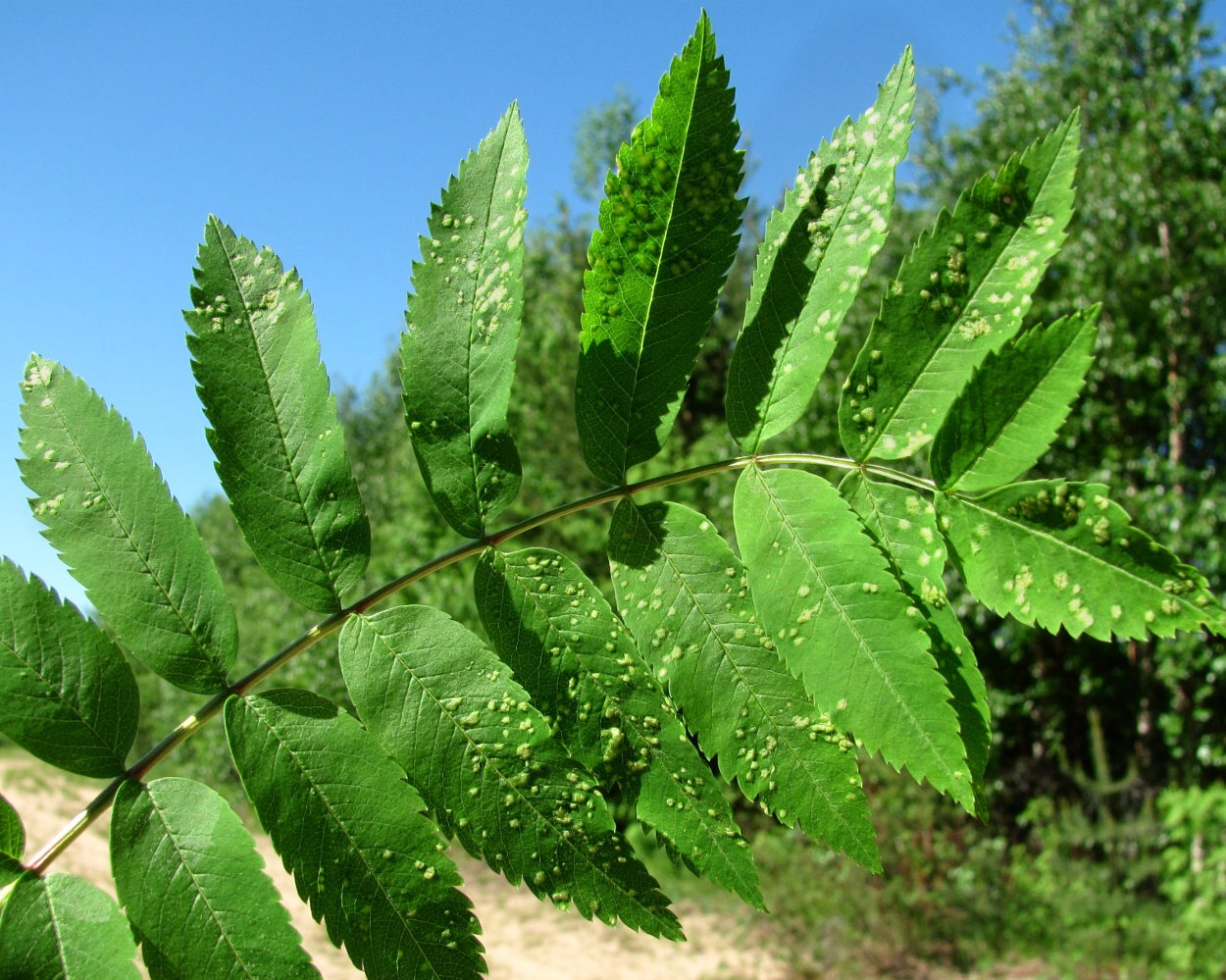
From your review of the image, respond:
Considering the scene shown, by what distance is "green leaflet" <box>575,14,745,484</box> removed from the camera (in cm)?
101

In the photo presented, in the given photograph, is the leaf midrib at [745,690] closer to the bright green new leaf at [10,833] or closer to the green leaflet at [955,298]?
the green leaflet at [955,298]

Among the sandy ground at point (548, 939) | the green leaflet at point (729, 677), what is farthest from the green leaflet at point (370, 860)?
the sandy ground at point (548, 939)

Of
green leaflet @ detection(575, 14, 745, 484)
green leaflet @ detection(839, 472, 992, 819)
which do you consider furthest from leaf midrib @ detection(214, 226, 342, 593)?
green leaflet @ detection(839, 472, 992, 819)

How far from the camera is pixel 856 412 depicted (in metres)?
1.12

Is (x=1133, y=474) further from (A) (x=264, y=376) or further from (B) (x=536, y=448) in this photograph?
(A) (x=264, y=376)

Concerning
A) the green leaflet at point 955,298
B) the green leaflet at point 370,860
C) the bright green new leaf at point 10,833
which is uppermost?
the green leaflet at point 955,298

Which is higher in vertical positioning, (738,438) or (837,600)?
(738,438)

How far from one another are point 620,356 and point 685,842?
1.83ft

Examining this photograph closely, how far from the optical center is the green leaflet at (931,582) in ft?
3.12

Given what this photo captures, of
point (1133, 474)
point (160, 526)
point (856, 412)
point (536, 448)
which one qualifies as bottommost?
point (1133, 474)

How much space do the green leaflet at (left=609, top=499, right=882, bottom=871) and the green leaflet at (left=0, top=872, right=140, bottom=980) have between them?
24.1 inches

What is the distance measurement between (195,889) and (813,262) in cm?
96

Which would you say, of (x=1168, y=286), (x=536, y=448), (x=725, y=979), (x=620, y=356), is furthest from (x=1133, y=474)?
(x=620, y=356)

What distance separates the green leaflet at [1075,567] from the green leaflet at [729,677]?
9.7 inches
